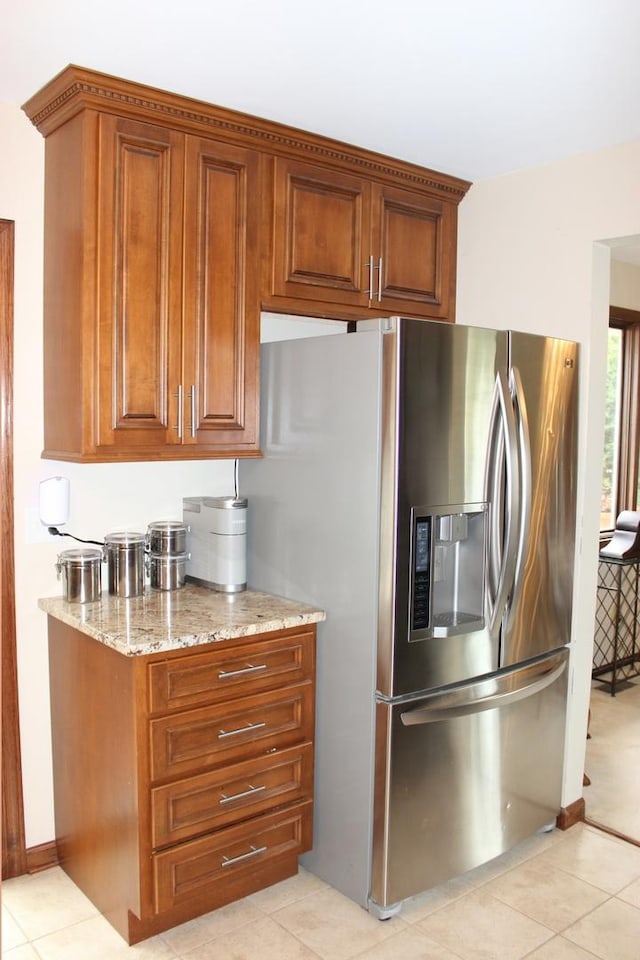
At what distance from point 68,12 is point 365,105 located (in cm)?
90

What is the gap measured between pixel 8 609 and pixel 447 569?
140cm

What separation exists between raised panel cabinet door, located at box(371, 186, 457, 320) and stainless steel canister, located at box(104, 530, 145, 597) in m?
1.23

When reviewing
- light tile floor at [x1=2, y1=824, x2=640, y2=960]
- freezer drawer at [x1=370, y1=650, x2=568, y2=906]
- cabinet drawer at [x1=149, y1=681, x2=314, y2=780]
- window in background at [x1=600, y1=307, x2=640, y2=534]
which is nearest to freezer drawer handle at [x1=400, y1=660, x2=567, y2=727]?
freezer drawer at [x1=370, y1=650, x2=568, y2=906]

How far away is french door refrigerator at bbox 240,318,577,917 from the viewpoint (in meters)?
2.28

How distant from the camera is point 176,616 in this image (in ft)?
7.73

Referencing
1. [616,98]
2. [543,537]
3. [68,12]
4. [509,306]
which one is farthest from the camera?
[509,306]

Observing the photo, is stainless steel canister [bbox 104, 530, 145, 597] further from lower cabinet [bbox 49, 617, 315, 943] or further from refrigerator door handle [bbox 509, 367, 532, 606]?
refrigerator door handle [bbox 509, 367, 532, 606]

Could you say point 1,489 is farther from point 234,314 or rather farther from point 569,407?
point 569,407

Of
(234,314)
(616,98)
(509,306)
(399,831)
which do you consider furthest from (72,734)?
(616,98)

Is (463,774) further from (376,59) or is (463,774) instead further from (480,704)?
(376,59)

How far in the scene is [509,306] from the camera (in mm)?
3010

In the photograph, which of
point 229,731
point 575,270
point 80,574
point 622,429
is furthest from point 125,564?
point 622,429

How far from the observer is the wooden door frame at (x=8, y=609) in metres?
2.44

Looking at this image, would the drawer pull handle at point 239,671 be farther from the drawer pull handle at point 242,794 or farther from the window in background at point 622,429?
the window in background at point 622,429
